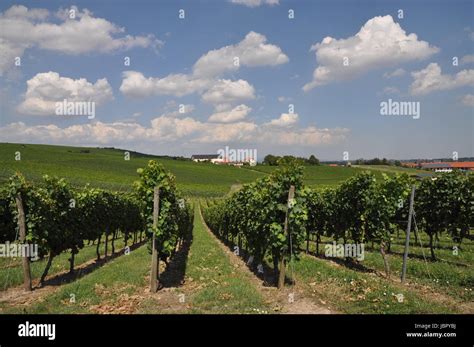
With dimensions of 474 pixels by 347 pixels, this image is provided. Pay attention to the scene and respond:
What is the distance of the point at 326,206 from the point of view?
2125 cm

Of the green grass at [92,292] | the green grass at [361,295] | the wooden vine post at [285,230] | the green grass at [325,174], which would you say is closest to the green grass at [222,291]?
the wooden vine post at [285,230]

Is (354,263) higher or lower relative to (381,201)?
lower

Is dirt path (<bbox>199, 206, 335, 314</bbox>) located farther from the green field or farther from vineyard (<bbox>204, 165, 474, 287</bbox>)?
the green field

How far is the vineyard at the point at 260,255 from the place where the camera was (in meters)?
10.0

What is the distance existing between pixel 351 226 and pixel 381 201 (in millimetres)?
2534

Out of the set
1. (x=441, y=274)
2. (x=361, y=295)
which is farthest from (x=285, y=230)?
(x=441, y=274)

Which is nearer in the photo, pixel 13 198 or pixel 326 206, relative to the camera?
pixel 13 198

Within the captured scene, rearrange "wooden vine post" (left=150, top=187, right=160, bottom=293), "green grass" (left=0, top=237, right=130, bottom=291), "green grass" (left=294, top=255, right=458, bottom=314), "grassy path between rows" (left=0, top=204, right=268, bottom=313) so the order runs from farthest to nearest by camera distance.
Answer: "green grass" (left=0, top=237, right=130, bottom=291) < "wooden vine post" (left=150, top=187, right=160, bottom=293) < "grassy path between rows" (left=0, top=204, right=268, bottom=313) < "green grass" (left=294, top=255, right=458, bottom=314)

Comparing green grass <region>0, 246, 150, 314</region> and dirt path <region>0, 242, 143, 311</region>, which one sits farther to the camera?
dirt path <region>0, 242, 143, 311</region>

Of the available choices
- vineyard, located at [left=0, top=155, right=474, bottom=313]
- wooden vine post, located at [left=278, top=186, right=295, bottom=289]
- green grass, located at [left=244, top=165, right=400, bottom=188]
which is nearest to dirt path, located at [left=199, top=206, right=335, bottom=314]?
vineyard, located at [left=0, top=155, right=474, bottom=313]

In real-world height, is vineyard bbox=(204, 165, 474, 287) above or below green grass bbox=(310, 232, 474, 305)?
above

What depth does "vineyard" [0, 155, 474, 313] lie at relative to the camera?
33.0 ft
